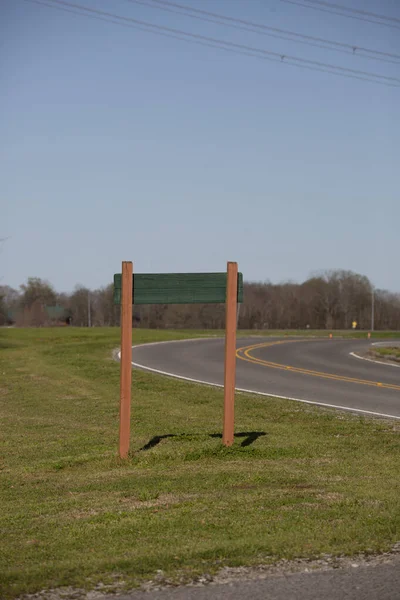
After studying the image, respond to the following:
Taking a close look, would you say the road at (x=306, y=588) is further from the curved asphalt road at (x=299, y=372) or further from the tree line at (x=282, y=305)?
the tree line at (x=282, y=305)

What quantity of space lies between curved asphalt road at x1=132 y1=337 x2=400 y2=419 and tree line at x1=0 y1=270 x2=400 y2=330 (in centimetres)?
7493

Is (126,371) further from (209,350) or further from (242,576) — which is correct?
(209,350)

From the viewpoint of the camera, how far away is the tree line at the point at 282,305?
114 meters

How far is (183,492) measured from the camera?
299 inches

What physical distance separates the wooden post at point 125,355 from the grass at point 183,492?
0.28 m

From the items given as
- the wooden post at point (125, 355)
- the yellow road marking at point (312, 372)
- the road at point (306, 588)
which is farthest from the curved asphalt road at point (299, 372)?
the road at point (306, 588)

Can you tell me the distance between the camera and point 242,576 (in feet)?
16.5

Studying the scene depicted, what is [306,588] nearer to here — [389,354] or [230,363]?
[230,363]

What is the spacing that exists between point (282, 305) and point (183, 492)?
375ft

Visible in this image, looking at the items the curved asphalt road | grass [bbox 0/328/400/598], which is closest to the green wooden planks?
grass [bbox 0/328/400/598]

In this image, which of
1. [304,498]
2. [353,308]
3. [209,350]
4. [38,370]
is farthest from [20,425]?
[353,308]

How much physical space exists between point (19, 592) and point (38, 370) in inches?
820

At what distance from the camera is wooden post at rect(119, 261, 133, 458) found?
387 inches

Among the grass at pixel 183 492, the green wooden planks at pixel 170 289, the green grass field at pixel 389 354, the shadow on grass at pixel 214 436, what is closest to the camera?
the grass at pixel 183 492
